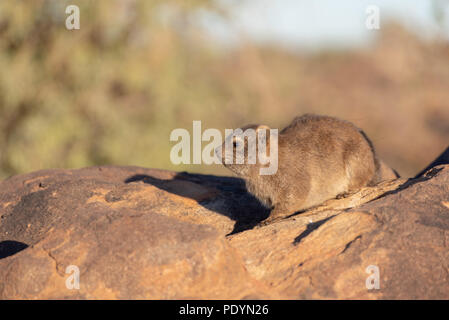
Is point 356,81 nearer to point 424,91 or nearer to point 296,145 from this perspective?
point 424,91

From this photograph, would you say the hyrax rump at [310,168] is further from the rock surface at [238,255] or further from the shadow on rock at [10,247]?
the shadow on rock at [10,247]

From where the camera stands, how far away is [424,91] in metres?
23.4

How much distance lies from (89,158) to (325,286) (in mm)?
10185

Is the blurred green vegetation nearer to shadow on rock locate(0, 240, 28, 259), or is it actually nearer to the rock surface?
shadow on rock locate(0, 240, 28, 259)

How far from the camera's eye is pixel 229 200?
5.57 metres

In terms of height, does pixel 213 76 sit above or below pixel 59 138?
above

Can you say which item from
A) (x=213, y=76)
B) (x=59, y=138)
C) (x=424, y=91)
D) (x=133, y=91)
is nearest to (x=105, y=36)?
(x=133, y=91)

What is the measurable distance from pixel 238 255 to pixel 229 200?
1.76 meters

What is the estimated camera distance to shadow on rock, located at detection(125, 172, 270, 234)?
208 inches

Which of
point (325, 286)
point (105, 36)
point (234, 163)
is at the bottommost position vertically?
point (325, 286)

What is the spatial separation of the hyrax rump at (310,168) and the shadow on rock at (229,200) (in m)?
0.20

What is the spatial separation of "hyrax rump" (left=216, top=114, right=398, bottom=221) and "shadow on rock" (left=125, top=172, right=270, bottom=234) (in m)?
0.20

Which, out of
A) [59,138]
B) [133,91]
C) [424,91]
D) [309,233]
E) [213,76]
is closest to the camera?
[309,233]

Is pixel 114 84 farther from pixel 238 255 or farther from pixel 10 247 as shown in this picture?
pixel 238 255
